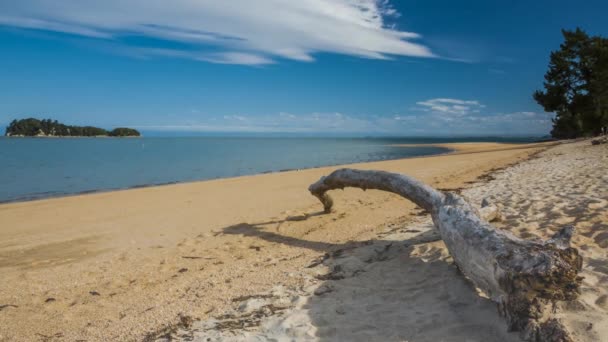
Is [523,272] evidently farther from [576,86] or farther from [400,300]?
[576,86]

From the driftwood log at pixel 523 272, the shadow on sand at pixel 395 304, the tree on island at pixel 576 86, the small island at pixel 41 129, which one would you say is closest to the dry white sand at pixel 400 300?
the shadow on sand at pixel 395 304

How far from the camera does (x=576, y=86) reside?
36.8 m

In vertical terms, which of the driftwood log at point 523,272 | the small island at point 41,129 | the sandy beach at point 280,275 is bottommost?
the sandy beach at point 280,275

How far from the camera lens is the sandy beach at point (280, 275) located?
10.9ft

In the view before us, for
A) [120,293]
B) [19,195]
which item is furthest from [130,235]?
[19,195]

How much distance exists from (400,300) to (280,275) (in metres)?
1.77

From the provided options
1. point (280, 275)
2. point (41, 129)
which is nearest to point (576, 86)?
point (280, 275)

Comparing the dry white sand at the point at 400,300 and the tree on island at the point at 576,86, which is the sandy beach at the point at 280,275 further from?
the tree on island at the point at 576,86

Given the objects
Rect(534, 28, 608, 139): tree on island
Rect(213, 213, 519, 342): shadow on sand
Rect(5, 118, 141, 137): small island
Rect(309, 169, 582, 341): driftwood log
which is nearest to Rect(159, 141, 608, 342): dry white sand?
Rect(213, 213, 519, 342): shadow on sand

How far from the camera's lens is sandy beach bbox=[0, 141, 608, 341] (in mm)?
3316

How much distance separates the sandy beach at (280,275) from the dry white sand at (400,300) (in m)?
0.02

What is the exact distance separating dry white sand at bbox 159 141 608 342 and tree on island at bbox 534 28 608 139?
3674 cm

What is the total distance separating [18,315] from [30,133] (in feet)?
683

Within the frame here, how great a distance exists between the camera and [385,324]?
3.27 meters
